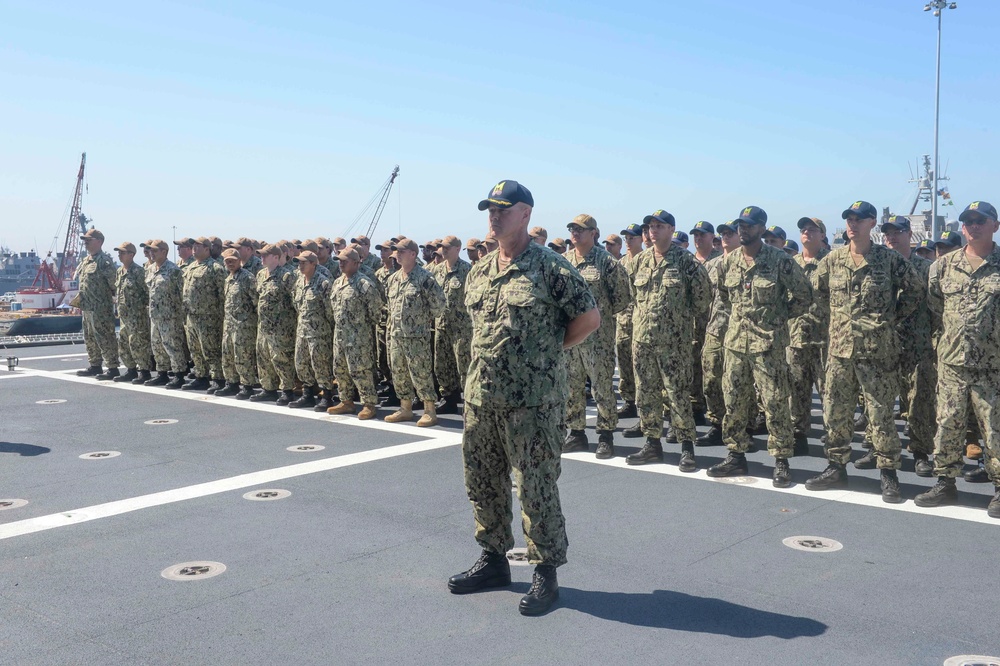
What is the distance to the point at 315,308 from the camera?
9805 millimetres

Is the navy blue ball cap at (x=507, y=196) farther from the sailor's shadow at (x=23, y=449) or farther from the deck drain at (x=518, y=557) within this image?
the sailor's shadow at (x=23, y=449)

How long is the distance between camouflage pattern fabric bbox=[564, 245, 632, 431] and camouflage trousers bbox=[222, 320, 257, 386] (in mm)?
4776

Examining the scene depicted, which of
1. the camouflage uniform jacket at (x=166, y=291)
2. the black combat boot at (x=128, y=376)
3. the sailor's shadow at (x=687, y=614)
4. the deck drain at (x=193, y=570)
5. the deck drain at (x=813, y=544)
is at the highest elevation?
the camouflage uniform jacket at (x=166, y=291)

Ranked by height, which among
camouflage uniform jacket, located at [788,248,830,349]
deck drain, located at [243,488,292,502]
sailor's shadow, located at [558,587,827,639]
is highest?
camouflage uniform jacket, located at [788,248,830,349]

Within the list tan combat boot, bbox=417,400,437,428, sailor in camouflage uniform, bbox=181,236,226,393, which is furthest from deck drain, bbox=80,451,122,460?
sailor in camouflage uniform, bbox=181,236,226,393

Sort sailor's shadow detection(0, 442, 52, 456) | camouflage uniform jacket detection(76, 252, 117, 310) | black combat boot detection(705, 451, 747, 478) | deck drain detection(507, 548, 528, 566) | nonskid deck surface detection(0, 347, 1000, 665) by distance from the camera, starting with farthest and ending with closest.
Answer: camouflage uniform jacket detection(76, 252, 117, 310)
sailor's shadow detection(0, 442, 52, 456)
black combat boot detection(705, 451, 747, 478)
deck drain detection(507, 548, 528, 566)
nonskid deck surface detection(0, 347, 1000, 665)

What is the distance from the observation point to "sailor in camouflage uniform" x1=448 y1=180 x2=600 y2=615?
13.4 feet

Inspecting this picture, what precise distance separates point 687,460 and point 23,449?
5.76m

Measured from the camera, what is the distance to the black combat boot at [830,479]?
20.3 feet

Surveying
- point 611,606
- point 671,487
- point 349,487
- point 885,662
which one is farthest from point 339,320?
point 885,662

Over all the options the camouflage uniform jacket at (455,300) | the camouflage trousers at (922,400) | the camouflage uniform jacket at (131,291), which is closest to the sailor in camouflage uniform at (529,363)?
the camouflage trousers at (922,400)

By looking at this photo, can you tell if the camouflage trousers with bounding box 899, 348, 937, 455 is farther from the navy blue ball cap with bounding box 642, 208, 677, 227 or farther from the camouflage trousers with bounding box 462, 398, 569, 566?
the camouflage trousers with bounding box 462, 398, 569, 566

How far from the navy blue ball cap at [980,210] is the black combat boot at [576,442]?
11.2 ft

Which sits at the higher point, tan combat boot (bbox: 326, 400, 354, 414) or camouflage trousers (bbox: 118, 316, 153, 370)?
camouflage trousers (bbox: 118, 316, 153, 370)
